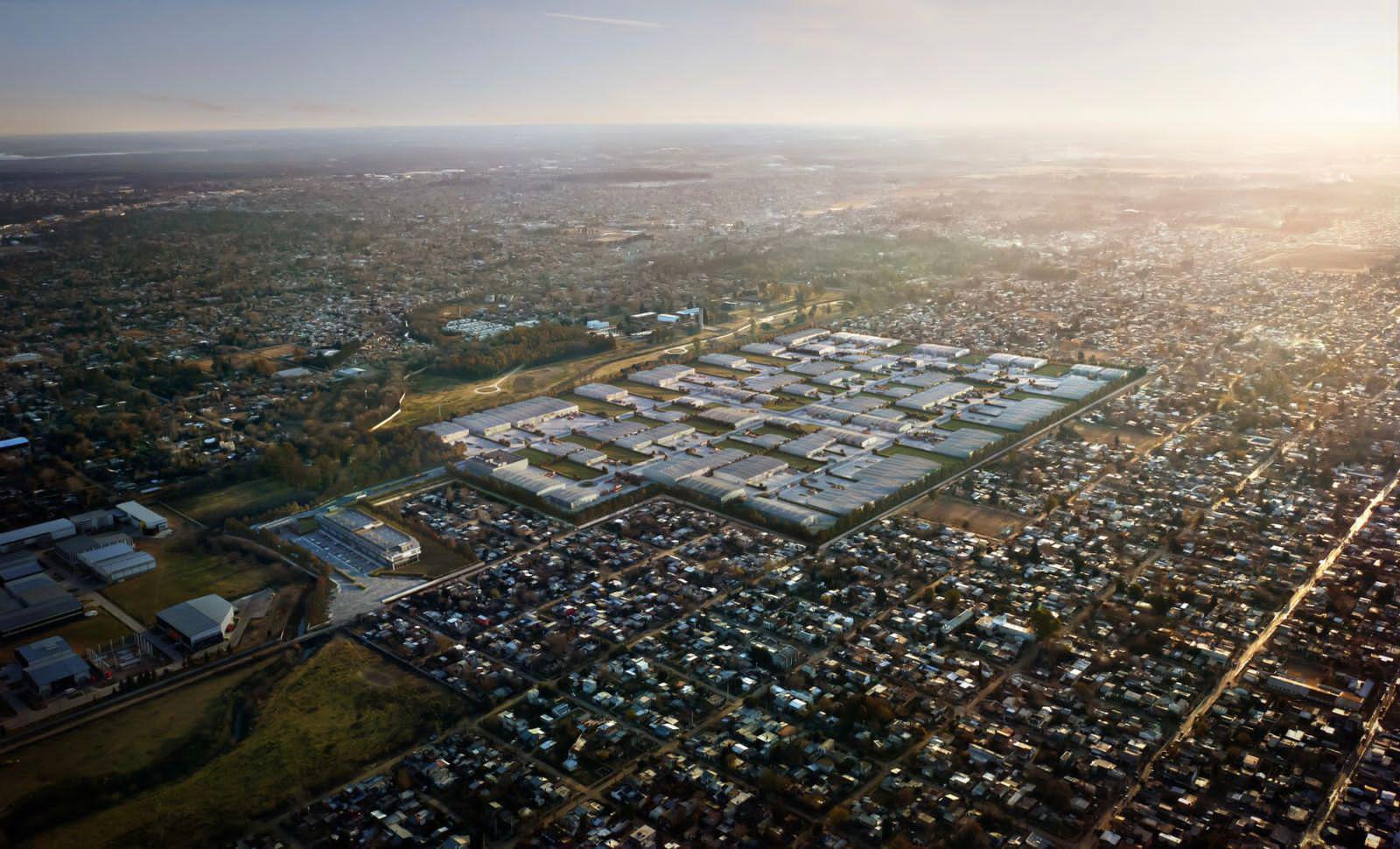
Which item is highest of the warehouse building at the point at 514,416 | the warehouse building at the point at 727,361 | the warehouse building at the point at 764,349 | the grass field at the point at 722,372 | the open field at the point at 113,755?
the warehouse building at the point at 764,349

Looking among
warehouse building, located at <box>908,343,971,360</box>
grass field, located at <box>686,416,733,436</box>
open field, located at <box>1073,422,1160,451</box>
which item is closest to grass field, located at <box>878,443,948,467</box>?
grass field, located at <box>686,416,733,436</box>

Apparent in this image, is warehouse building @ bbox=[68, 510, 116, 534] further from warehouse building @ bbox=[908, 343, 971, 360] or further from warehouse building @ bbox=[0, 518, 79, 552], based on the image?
warehouse building @ bbox=[908, 343, 971, 360]

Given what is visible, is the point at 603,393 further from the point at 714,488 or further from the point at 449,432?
the point at 714,488

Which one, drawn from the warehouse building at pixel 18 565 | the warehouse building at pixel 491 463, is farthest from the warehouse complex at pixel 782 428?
the warehouse building at pixel 18 565

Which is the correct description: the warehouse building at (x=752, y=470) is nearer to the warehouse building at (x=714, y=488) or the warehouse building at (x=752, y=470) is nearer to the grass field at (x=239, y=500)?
the warehouse building at (x=714, y=488)

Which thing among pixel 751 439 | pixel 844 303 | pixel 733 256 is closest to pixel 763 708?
pixel 751 439

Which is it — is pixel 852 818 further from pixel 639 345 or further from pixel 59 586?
pixel 639 345

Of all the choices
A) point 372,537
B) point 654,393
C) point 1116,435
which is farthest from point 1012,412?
point 372,537
